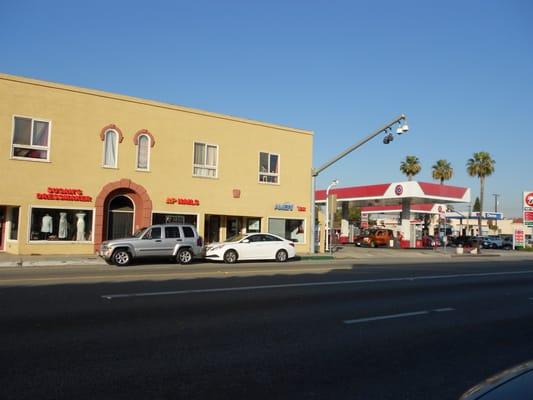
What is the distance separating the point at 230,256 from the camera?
882 inches

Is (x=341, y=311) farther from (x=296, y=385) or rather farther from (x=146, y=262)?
(x=146, y=262)

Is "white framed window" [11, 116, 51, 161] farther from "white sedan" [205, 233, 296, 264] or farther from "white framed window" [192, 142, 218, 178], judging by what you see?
"white sedan" [205, 233, 296, 264]

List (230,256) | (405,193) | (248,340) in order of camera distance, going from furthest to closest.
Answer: (405,193)
(230,256)
(248,340)

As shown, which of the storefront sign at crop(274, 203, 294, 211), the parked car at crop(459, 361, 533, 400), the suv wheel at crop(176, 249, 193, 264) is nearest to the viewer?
the parked car at crop(459, 361, 533, 400)

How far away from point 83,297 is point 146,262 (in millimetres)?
11390

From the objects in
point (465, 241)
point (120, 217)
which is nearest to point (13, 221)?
point (120, 217)

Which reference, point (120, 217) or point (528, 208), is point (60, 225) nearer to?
point (120, 217)

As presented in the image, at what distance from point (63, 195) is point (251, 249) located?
870 centimetres

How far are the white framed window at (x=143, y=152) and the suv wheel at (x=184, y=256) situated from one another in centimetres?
608

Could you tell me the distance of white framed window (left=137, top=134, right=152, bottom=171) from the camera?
84.0ft

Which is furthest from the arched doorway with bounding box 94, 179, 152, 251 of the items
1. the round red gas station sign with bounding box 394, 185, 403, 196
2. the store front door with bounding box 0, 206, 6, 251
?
the round red gas station sign with bounding box 394, 185, 403, 196

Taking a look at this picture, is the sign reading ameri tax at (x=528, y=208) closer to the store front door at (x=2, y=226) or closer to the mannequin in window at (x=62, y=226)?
the mannequin in window at (x=62, y=226)

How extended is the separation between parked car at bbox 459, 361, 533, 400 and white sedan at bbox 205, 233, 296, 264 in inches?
761

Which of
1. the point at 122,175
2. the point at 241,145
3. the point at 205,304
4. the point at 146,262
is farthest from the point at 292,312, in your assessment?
the point at 241,145
